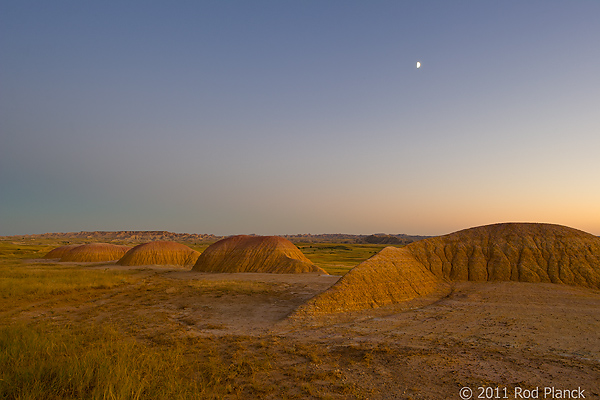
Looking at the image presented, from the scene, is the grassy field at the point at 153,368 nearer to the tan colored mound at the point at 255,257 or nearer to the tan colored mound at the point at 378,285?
the tan colored mound at the point at 378,285

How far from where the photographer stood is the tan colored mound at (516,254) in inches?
808

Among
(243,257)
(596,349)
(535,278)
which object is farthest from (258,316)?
(243,257)

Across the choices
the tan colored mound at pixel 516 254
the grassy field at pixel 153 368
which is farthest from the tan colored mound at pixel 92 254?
the tan colored mound at pixel 516 254

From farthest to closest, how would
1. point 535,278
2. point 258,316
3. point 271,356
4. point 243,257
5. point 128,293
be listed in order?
point 243,257 < point 128,293 < point 535,278 < point 258,316 < point 271,356

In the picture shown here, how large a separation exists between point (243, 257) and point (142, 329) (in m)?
33.2

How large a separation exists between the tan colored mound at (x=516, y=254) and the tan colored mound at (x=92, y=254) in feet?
246

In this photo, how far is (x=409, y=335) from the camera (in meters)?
12.5

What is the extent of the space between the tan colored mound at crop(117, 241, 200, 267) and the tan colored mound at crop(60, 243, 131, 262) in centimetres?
1554

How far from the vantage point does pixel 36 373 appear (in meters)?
6.01

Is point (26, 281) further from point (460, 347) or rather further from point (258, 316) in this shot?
point (460, 347)

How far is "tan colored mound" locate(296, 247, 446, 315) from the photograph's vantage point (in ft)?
57.4

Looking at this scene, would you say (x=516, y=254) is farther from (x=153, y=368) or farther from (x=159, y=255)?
(x=159, y=255)

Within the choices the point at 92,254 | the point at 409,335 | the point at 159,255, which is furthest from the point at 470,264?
the point at 92,254

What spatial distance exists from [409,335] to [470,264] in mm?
12727
